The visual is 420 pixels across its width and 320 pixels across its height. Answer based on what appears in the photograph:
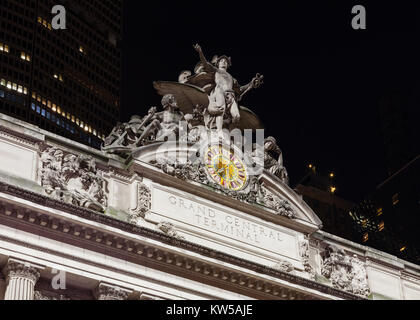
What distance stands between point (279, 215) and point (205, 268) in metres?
6.13

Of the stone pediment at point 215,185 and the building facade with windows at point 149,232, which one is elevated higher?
the stone pediment at point 215,185

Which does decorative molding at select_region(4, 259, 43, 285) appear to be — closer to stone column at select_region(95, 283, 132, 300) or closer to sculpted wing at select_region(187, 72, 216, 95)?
stone column at select_region(95, 283, 132, 300)

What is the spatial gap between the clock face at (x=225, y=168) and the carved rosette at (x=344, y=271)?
5.73 m

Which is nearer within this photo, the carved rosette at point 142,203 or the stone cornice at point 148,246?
the stone cornice at point 148,246

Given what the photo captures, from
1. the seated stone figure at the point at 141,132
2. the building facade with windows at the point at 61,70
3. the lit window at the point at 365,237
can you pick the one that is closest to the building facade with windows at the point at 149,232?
the seated stone figure at the point at 141,132

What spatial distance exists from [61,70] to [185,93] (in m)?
30.6

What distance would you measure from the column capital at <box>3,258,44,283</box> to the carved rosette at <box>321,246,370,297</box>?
15.6m

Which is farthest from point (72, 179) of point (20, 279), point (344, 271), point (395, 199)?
point (395, 199)

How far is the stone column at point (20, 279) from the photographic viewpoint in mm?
35844

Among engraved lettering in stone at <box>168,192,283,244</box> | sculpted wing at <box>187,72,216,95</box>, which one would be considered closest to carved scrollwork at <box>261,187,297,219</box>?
engraved lettering in stone at <box>168,192,283,244</box>

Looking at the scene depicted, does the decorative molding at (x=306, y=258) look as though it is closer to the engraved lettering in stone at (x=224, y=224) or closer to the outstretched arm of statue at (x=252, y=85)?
the engraved lettering in stone at (x=224, y=224)

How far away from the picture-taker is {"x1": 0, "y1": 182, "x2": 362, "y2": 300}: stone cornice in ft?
122

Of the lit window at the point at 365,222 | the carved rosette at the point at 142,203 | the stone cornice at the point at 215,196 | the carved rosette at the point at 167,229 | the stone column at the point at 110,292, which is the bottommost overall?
the stone column at the point at 110,292

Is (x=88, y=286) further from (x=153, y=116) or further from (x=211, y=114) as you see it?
(x=211, y=114)
